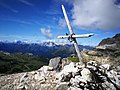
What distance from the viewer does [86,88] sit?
16891mm

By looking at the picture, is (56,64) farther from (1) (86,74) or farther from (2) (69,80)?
(1) (86,74)

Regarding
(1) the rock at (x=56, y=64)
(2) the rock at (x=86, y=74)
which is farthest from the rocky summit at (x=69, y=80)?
(1) the rock at (x=56, y=64)

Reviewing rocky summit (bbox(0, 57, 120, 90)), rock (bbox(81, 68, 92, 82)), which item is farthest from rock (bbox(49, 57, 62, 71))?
rock (bbox(81, 68, 92, 82))

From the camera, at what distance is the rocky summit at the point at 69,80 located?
58.5 ft

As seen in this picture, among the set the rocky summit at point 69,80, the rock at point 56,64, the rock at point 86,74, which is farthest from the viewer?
the rock at point 56,64

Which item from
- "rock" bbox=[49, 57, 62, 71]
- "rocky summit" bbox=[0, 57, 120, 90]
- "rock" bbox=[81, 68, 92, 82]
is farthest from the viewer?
"rock" bbox=[49, 57, 62, 71]

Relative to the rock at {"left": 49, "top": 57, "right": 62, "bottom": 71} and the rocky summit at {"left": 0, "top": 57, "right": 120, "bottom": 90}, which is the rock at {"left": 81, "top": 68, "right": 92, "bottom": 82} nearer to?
the rocky summit at {"left": 0, "top": 57, "right": 120, "bottom": 90}

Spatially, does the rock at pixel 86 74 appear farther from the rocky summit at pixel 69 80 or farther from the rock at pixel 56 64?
the rock at pixel 56 64

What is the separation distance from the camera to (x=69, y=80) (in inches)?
749

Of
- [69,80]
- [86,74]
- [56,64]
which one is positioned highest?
[56,64]

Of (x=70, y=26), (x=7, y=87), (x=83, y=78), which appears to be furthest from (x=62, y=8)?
(x=7, y=87)

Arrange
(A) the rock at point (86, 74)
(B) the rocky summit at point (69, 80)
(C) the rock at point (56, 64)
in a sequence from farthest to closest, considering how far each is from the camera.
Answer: (C) the rock at point (56, 64), (A) the rock at point (86, 74), (B) the rocky summit at point (69, 80)

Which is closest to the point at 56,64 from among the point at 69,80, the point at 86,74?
the point at 69,80

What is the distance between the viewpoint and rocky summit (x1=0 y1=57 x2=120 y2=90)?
58.5ft
